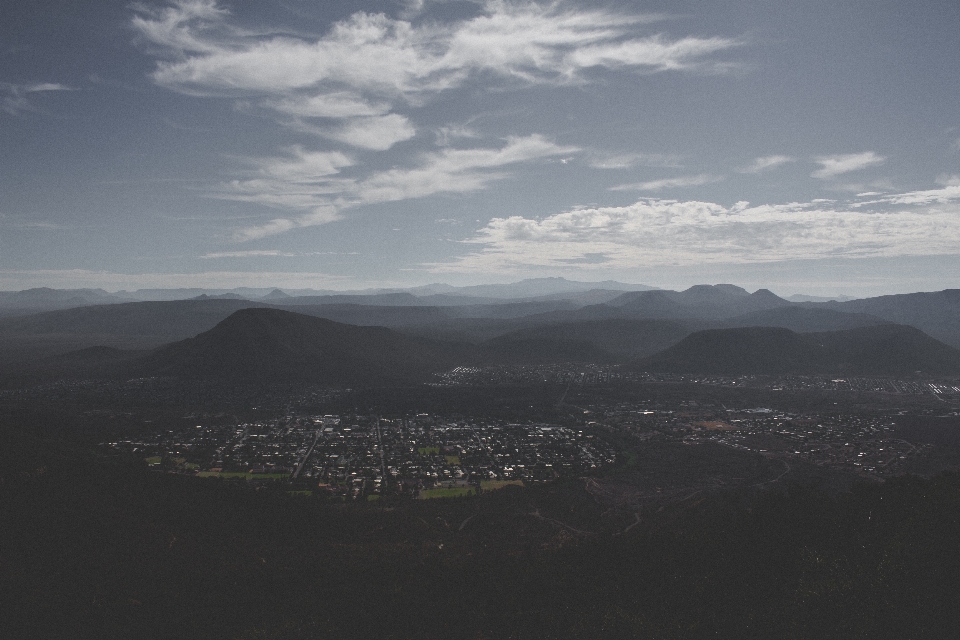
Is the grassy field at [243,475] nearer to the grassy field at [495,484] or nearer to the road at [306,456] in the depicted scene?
the road at [306,456]

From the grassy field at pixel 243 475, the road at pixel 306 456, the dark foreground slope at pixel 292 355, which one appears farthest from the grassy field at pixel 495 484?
the dark foreground slope at pixel 292 355

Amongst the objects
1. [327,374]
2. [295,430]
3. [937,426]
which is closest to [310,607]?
[295,430]

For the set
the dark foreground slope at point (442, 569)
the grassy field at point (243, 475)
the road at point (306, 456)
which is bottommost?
the road at point (306, 456)

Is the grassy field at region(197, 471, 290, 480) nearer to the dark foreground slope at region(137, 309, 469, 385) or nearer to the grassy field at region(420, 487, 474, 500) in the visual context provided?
the grassy field at region(420, 487, 474, 500)

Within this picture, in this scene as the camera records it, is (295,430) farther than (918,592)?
Yes

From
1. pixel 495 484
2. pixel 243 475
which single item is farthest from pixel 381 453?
pixel 495 484

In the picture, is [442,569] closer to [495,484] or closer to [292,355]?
[495,484]

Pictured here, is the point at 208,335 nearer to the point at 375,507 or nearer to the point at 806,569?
the point at 375,507
